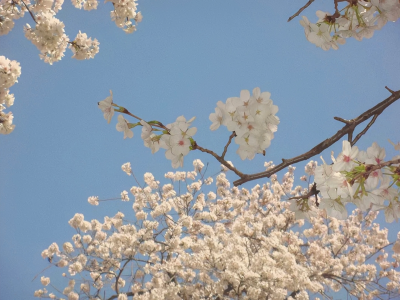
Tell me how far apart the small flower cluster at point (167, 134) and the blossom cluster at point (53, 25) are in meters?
3.08

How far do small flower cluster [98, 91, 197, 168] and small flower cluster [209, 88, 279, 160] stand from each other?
0.51 ft

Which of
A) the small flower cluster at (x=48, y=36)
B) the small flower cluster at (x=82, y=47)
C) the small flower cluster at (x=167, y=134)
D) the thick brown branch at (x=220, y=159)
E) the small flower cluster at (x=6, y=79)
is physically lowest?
the thick brown branch at (x=220, y=159)

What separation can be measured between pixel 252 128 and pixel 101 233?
8038 millimetres

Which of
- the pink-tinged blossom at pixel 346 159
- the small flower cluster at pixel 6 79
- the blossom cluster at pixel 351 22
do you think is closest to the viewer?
the pink-tinged blossom at pixel 346 159

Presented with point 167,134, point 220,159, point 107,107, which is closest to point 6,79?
point 107,107

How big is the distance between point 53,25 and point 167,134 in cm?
363

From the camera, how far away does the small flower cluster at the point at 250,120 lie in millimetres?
1155

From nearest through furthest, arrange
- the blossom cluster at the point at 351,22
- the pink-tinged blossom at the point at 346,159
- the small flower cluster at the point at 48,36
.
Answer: the pink-tinged blossom at the point at 346,159 < the blossom cluster at the point at 351,22 < the small flower cluster at the point at 48,36

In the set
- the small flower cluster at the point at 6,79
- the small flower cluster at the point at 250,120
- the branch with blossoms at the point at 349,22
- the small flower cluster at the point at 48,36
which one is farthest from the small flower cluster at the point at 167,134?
the small flower cluster at the point at 48,36

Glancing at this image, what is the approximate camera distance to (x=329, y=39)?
1.44 meters

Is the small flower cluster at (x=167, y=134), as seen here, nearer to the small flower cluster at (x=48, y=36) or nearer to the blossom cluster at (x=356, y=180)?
the blossom cluster at (x=356, y=180)

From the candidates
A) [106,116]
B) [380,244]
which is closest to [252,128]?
[106,116]

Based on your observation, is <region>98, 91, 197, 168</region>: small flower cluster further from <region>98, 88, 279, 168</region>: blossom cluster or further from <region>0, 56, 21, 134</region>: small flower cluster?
<region>0, 56, 21, 134</region>: small flower cluster

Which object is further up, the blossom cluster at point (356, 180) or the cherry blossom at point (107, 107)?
the cherry blossom at point (107, 107)
